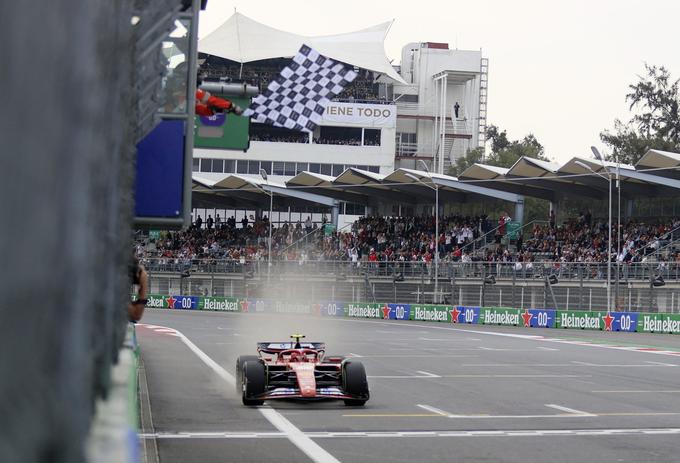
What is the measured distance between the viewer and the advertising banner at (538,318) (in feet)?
133

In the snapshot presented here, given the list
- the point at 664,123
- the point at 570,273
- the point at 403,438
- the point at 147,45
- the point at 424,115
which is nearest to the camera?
the point at 147,45

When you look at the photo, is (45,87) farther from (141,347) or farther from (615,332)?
(615,332)

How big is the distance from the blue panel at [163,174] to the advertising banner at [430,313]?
31990mm

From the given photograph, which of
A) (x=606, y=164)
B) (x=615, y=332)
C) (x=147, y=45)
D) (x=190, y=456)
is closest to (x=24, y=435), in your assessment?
(x=147, y=45)

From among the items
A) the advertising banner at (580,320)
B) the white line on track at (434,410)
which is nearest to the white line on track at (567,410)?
the white line on track at (434,410)

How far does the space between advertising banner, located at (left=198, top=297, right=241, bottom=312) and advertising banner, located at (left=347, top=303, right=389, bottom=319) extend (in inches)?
251

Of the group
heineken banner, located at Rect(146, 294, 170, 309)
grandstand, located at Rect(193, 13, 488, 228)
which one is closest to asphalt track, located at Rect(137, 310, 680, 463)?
heineken banner, located at Rect(146, 294, 170, 309)

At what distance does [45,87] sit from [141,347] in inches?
1055

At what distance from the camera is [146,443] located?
33.9 feet

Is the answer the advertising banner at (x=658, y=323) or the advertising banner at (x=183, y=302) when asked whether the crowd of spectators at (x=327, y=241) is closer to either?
the advertising banner at (x=183, y=302)

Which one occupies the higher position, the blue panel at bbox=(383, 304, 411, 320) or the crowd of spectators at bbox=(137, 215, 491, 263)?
the crowd of spectators at bbox=(137, 215, 491, 263)

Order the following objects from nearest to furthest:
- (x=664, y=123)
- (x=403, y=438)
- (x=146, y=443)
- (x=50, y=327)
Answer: (x=50, y=327) < (x=146, y=443) < (x=403, y=438) < (x=664, y=123)

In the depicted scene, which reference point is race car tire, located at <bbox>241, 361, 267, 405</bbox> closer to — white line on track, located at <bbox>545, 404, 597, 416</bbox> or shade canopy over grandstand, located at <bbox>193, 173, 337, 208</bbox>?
white line on track, located at <bbox>545, 404, 597, 416</bbox>

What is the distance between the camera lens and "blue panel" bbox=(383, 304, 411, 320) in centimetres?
4709
